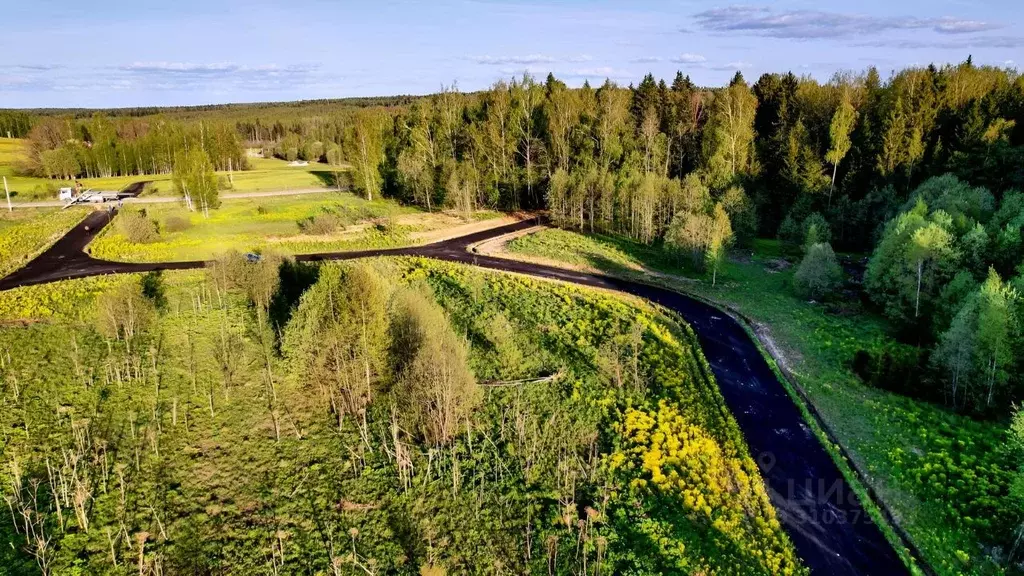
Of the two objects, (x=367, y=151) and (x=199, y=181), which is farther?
(x=367, y=151)

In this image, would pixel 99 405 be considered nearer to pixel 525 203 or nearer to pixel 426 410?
pixel 426 410

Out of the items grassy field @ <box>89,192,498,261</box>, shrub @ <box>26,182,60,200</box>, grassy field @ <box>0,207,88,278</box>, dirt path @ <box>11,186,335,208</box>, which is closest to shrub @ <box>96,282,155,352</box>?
grassy field @ <box>89,192,498,261</box>

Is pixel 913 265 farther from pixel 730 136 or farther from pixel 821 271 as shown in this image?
pixel 730 136

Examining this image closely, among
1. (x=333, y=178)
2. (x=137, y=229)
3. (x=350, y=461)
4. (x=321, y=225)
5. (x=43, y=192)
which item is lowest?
(x=350, y=461)

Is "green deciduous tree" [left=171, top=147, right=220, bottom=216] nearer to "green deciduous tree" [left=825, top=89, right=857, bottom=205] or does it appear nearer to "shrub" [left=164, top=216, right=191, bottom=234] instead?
"shrub" [left=164, top=216, right=191, bottom=234]

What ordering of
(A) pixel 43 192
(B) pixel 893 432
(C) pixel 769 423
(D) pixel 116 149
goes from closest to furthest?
(B) pixel 893 432
(C) pixel 769 423
(A) pixel 43 192
(D) pixel 116 149

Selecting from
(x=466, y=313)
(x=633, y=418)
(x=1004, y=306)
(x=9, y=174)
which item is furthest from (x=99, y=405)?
(x=9, y=174)

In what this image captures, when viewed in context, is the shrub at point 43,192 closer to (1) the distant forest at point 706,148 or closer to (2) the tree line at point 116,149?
(2) the tree line at point 116,149

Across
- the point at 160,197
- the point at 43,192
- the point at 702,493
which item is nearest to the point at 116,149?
the point at 43,192
